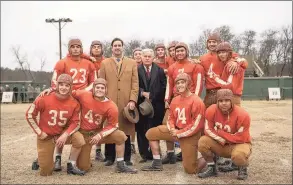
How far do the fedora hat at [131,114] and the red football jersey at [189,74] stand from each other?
2.01ft

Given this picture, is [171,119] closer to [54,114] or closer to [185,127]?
[185,127]

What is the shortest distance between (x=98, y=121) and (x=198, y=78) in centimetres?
184

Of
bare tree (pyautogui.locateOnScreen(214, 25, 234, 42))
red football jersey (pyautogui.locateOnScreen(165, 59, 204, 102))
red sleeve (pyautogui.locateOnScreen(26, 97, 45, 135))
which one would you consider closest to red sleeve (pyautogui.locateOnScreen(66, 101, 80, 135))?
red sleeve (pyautogui.locateOnScreen(26, 97, 45, 135))

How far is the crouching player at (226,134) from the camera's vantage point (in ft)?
18.3

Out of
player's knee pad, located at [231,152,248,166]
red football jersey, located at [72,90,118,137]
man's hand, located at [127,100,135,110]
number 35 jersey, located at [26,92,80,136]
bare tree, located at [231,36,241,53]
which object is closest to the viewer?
player's knee pad, located at [231,152,248,166]

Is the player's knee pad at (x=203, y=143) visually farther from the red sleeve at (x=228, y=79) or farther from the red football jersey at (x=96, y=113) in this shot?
the red football jersey at (x=96, y=113)

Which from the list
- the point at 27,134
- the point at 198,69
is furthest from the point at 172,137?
the point at 27,134

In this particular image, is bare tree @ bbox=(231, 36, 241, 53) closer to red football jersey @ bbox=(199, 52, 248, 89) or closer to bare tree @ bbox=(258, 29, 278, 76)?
bare tree @ bbox=(258, 29, 278, 76)

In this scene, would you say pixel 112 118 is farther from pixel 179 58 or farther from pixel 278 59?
pixel 278 59

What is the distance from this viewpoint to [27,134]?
11227mm

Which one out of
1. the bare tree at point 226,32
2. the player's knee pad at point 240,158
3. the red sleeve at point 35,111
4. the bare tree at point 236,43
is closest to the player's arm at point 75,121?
the red sleeve at point 35,111

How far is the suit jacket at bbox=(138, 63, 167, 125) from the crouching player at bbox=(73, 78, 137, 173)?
93 cm

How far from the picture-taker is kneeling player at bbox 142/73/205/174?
5992 mm

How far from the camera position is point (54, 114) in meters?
6.04
